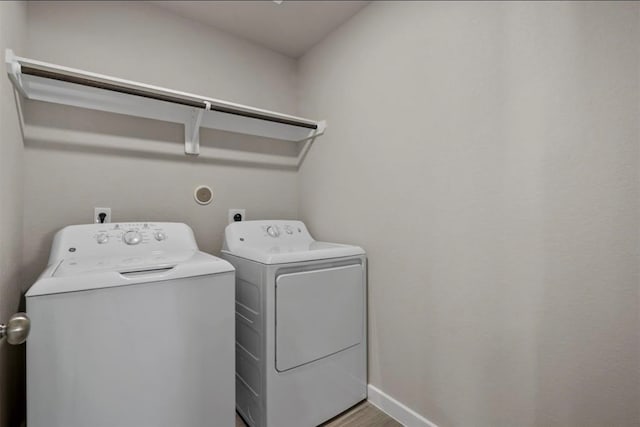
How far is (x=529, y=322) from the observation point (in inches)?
42.6

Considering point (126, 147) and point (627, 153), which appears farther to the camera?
point (126, 147)

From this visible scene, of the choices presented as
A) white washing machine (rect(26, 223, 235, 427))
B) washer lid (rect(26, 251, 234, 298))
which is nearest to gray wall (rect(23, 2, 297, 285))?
white washing machine (rect(26, 223, 235, 427))

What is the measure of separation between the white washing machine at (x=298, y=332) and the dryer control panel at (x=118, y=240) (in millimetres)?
291

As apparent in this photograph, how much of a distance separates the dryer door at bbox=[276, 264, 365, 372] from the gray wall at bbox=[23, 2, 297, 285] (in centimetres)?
85

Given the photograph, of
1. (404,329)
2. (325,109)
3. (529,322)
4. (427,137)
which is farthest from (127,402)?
(325,109)

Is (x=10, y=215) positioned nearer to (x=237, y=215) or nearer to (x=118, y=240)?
(x=118, y=240)

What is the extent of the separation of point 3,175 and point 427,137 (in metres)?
1.77

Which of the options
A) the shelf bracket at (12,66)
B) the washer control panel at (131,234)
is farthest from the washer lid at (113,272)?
the shelf bracket at (12,66)

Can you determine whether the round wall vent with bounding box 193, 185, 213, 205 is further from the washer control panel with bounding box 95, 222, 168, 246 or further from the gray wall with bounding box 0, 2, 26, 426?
the gray wall with bounding box 0, 2, 26, 426

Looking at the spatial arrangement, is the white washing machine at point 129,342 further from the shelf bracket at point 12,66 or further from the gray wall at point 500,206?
the gray wall at point 500,206

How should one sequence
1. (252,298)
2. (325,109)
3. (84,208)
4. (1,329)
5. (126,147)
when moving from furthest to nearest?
(325,109)
(126,147)
(84,208)
(252,298)
(1,329)

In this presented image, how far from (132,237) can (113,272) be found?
0.50 metres

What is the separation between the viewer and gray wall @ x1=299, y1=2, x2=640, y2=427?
910 mm

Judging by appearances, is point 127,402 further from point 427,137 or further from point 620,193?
point 620,193
